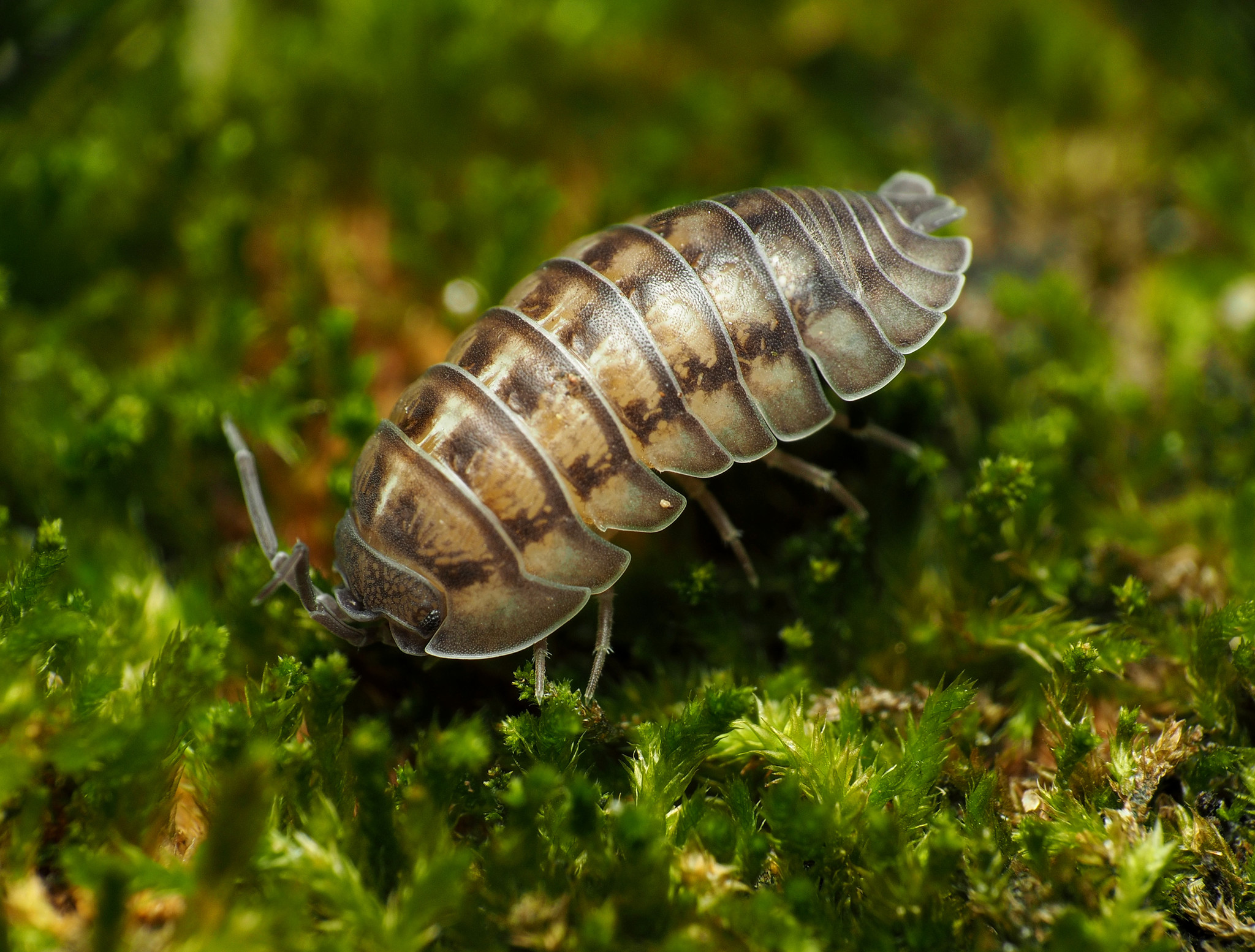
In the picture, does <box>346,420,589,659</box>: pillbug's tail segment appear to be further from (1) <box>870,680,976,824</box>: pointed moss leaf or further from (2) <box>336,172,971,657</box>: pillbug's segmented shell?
(1) <box>870,680,976,824</box>: pointed moss leaf

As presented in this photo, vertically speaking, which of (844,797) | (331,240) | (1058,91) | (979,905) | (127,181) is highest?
(127,181)

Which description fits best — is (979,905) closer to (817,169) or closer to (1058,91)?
(817,169)

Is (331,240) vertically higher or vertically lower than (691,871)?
higher

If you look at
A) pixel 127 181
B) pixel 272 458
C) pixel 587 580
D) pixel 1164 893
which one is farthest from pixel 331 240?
pixel 1164 893

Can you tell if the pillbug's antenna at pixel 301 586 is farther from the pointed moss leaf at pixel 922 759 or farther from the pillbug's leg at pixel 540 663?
the pointed moss leaf at pixel 922 759

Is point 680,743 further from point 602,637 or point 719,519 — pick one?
point 719,519

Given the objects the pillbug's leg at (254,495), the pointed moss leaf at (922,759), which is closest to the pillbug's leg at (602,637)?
the pointed moss leaf at (922,759)
